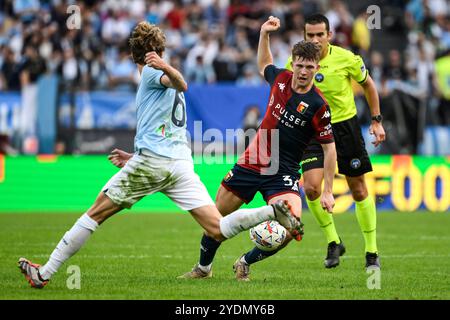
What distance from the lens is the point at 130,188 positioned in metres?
8.78

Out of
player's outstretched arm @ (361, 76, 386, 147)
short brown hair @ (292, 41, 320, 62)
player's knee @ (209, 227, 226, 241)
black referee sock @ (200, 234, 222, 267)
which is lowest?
black referee sock @ (200, 234, 222, 267)

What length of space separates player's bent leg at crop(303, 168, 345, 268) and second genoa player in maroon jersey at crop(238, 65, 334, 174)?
3.84 ft

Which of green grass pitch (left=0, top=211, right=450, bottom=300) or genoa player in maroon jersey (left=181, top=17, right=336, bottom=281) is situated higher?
genoa player in maroon jersey (left=181, top=17, right=336, bottom=281)

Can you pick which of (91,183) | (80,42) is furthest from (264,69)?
(80,42)

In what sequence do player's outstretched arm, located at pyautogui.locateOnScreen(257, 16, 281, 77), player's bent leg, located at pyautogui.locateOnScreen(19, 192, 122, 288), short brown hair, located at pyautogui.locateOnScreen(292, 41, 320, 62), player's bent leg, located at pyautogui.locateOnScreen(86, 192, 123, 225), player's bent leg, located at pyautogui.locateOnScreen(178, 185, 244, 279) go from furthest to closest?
player's outstretched arm, located at pyautogui.locateOnScreen(257, 16, 281, 77) → player's bent leg, located at pyautogui.locateOnScreen(178, 185, 244, 279) → short brown hair, located at pyautogui.locateOnScreen(292, 41, 320, 62) → player's bent leg, located at pyautogui.locateOnScreen(86, 192, 123, 225) → player's bent leg, located at pyautogui.locateOnScreen(19, 192, 122, 288)

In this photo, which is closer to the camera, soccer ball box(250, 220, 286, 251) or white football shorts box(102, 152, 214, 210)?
white football shorts box(102, 152, 214, 210)

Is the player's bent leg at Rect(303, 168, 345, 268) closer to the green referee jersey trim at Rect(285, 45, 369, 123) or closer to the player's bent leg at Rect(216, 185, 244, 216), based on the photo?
the green referee jersey trim at Rect(285, 45, 369, 123)

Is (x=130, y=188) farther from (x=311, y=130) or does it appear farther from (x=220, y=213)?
(x=311, y=130)

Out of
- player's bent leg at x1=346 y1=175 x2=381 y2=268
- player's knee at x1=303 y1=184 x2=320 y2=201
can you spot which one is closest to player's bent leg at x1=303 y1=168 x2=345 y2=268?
player's knee at x1=303 y1=184 x2=320 y2=201

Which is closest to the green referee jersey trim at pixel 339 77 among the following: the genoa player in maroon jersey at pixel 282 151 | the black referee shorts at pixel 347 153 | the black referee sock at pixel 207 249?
the black referee shorts at pixel 347 153

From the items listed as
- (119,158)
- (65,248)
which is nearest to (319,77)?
(119,158)

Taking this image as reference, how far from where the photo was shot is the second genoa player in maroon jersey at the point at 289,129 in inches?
380

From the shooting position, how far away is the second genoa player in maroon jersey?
31.6ft
